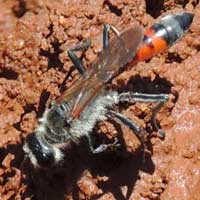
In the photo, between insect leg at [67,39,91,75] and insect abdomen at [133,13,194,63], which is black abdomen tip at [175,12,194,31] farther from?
insect leg at [67,39,91,75]

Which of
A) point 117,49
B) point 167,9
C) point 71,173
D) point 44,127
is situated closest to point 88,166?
point 71,173

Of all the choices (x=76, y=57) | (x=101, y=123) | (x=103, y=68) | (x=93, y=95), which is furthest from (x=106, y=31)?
(x=101, y=123)

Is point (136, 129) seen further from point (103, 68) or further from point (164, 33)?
point (164, 33)

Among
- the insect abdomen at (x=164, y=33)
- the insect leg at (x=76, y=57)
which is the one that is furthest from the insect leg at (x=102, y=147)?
the insect abdomen at (x=164, y=33)

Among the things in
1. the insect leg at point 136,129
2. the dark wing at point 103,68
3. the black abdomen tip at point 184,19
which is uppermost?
the dark wing at point 103,68

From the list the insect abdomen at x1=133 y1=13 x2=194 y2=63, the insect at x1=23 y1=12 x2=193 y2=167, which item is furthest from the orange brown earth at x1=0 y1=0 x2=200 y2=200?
the insect abdomen at x1=133 y1=13 x2=194 y2=63

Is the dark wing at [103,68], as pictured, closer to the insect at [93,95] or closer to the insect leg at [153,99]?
the insect at [93,95]
